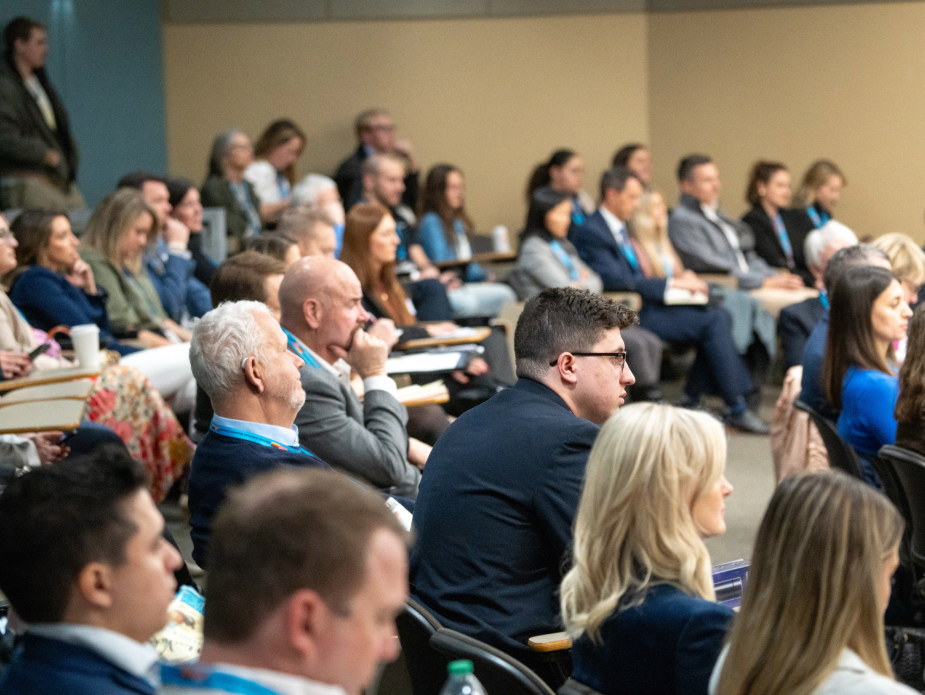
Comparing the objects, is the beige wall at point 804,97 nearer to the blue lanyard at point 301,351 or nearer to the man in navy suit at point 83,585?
Result: the blue lanyard at point 301,351

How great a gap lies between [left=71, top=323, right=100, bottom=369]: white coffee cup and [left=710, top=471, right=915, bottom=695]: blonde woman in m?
2.63

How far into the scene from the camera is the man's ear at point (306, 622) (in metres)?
1.00

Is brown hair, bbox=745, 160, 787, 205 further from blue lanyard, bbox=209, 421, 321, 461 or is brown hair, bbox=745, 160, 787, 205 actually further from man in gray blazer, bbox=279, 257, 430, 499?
blue lanyard, bbox=209, 421, 321, 461

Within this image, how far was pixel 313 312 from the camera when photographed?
306 cm

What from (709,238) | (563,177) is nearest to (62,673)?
(709,238)

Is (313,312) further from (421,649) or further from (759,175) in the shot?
(759,175)

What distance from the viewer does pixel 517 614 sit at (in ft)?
6.63

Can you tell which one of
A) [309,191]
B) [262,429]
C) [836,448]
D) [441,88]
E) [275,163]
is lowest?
[836,448]

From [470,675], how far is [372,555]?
0.64 meters

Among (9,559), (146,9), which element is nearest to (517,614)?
(9,559)

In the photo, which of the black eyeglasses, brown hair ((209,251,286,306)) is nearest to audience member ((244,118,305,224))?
brown hair ((209,251,286,306))

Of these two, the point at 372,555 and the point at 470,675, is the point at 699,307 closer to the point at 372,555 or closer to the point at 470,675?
the point at 470,675

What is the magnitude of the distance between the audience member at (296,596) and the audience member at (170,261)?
411cm

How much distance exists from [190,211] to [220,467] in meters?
3.52
